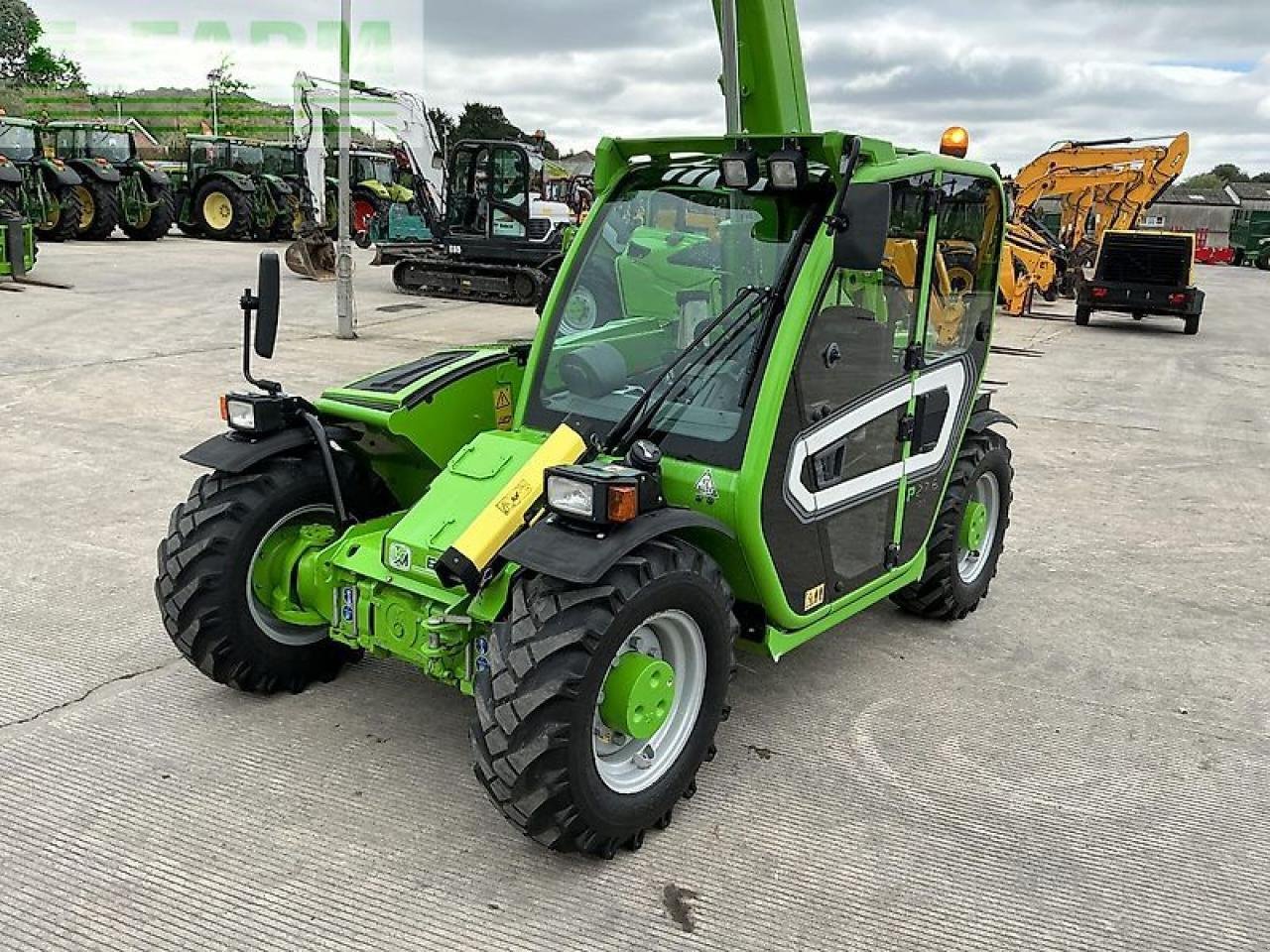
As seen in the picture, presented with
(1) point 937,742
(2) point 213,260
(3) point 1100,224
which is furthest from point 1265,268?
(1) point 937,742

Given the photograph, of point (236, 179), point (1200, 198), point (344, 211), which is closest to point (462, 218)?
point (344, 211)

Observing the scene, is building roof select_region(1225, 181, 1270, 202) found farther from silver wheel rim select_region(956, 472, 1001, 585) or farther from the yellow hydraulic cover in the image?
the yellow hydraulic cover

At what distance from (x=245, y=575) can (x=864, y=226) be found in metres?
2.24

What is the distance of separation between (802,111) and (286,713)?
2.94 meters

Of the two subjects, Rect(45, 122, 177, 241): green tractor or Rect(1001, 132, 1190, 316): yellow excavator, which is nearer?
Rect(1001, 132, 1190, 316): yellow excavator

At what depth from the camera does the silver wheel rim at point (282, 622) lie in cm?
364

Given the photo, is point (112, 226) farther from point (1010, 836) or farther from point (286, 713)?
point (1010, 836)

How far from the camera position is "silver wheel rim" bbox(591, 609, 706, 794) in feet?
10.1

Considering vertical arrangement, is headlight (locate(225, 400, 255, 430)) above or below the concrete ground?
above

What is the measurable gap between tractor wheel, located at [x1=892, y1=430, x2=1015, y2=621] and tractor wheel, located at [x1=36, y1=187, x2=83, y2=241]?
20.7 metres

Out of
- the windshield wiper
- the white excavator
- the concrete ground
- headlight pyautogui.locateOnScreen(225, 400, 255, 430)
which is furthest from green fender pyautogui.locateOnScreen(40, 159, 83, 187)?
the windshield wiper

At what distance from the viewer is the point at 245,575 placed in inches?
142

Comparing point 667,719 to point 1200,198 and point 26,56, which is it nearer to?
point 1200,198

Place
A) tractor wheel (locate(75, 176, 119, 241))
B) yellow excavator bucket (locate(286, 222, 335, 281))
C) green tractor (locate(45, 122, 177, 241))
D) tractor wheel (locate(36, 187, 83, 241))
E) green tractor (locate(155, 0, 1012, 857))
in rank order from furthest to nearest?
green tractor (locate(45, 122, 177, 241))
tractor wheel (locate(75, 176, 119, 241))
tractor wheel (locate(36, 187, 83, 241))
yellow excavator bucket (locate(286, 222, 335, 281))
green tractor (locate(155, 0, 1012, 857))
